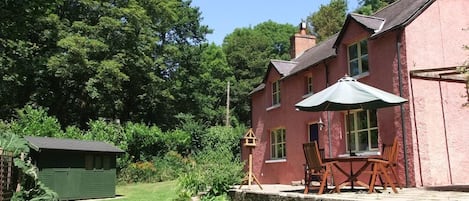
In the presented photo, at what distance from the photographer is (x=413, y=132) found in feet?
37.7

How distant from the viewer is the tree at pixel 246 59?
157 feet

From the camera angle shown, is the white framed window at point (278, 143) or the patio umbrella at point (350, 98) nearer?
the patio umbrella at point (350, 98)

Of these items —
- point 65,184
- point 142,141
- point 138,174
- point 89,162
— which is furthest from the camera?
point 142,141

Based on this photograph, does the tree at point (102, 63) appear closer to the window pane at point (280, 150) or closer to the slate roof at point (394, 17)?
the window pane at point (280, 150)

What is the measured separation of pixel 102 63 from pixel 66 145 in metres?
11.4

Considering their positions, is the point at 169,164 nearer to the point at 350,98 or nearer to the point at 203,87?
the point at 203,87

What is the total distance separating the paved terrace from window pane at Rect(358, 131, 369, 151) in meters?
2.88

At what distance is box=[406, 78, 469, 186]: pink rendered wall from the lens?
452 inches

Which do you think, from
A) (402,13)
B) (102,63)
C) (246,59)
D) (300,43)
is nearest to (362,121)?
(402,13)

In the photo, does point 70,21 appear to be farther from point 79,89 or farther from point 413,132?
point 413,132

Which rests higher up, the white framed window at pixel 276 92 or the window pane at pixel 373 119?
the white framed window at pixel 276 92

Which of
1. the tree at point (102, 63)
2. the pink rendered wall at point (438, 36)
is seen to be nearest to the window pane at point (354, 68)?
the pink rendered wall at point (438, 36)

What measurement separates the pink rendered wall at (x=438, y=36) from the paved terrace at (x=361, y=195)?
3.76m

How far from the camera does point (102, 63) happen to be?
30016 millimetres
